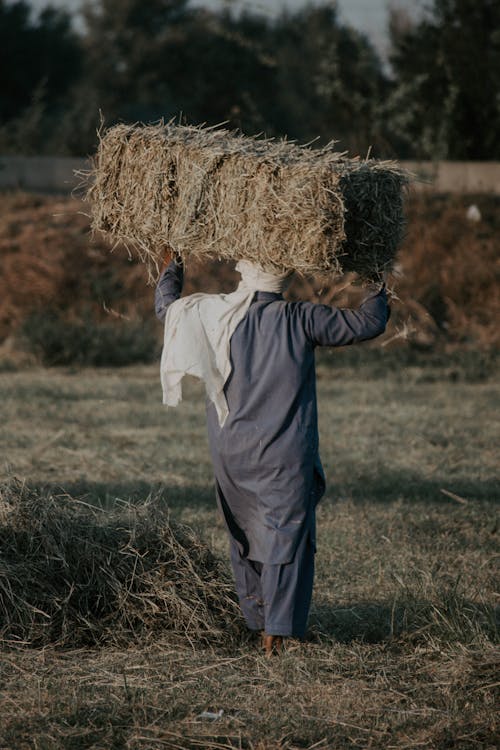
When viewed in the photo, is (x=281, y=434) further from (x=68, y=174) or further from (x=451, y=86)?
(x=451, y=86)

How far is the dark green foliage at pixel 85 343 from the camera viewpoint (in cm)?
1488

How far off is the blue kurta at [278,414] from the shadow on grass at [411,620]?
2.03 feet

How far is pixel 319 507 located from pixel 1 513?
312 cm

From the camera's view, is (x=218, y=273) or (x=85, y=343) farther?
(x=218, y=273)

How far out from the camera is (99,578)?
193 inches

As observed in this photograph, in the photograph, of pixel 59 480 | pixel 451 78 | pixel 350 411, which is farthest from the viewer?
pixel 451 78

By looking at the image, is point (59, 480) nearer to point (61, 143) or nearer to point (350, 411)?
point (350, 411)

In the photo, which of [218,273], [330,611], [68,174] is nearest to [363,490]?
[330,611]

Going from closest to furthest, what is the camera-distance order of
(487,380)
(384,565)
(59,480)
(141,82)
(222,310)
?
1. (222,310)
2. (384,565)
3. (59,480)
4. (487,380)
5. (141,82)

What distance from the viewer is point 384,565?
20.3 feet

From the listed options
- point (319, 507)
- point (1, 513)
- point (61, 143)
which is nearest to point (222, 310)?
point (1, 513)

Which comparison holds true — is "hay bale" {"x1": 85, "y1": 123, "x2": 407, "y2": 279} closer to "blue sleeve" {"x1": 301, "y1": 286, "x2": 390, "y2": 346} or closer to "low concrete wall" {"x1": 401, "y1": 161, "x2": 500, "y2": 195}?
"blue sleeve" {"x1": 301, "y1": 286, "x2": 390, "y2": 346}

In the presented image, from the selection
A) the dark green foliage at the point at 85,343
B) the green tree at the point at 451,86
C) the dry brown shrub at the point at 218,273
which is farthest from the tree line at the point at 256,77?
the dark green foliage at the point at 85,343

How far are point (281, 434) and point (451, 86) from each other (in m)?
19.3
